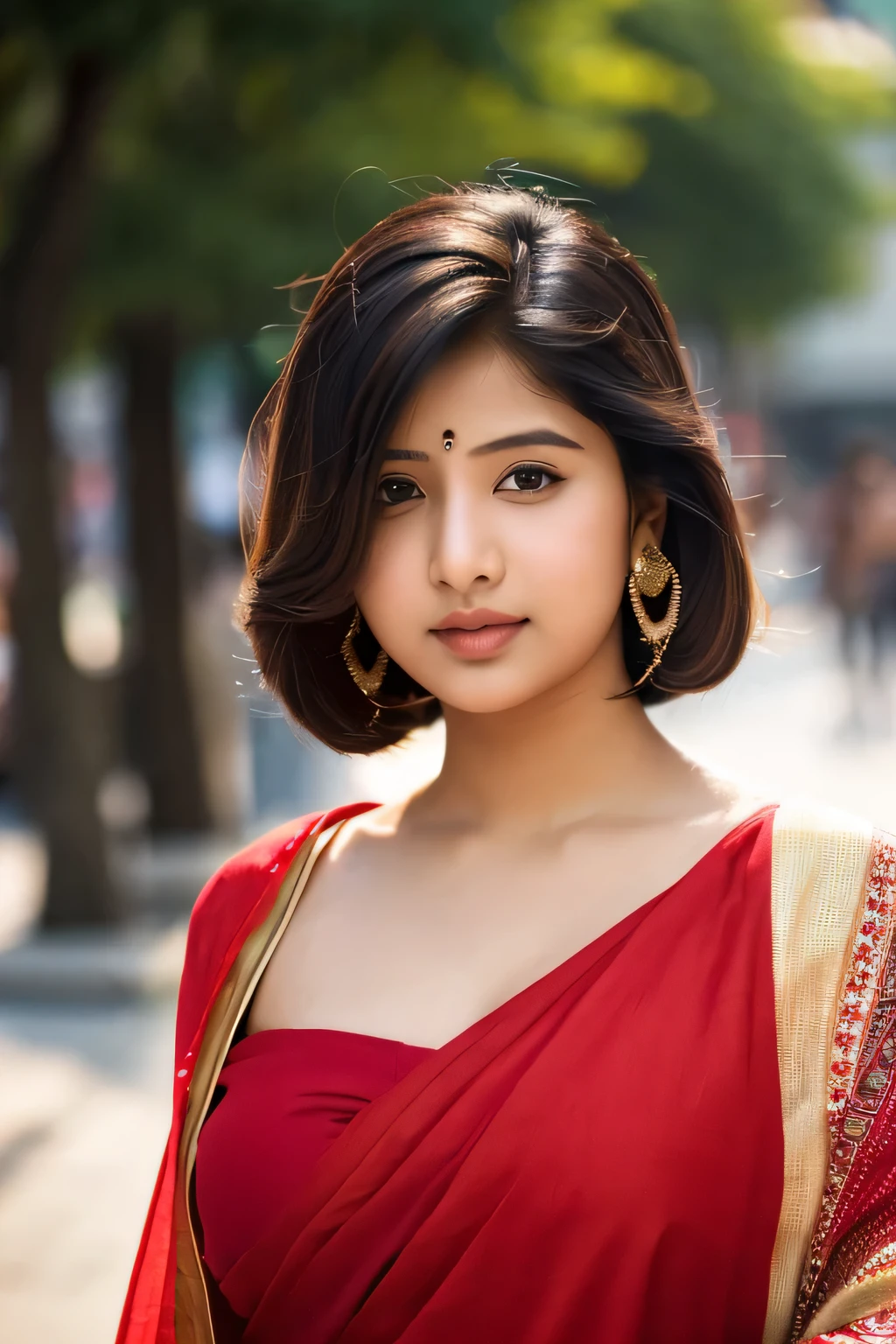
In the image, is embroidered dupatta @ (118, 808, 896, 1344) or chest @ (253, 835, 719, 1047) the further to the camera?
chest @ (253, 835, 719, 1047)

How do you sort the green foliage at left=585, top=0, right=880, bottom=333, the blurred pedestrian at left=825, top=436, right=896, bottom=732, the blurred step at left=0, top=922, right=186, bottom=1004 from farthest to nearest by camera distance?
the green foliage at left=585, top=0, right=880, bottom=333
the blurred pedestrian at left=825, top=436, right=896, bottom=732
the blurred step at left=0, top=922, right=186, bottom=1004

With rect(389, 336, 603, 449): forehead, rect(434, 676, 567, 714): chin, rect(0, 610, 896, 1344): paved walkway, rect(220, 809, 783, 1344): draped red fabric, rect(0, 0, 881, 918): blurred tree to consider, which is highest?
rect(0, 0, 881, 918): blurred tree

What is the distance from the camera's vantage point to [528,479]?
5.04 ft

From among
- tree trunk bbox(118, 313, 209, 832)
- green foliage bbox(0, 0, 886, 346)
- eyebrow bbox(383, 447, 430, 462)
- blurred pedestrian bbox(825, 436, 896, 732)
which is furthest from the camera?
blurred pedestrian bbox(825, 436, 896, 732)

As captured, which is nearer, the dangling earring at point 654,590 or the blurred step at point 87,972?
the dangling earring at point 654,590

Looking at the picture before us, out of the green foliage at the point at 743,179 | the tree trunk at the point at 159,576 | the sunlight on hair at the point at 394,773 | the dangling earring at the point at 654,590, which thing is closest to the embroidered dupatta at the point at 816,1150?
the dangling earring at the point at 654,590

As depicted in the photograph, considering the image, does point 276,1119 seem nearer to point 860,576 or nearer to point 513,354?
point 513,354

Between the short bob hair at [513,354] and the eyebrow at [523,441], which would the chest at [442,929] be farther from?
the eyebrow at [523,441]

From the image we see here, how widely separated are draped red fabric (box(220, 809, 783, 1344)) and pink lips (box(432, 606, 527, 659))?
31 centimetres

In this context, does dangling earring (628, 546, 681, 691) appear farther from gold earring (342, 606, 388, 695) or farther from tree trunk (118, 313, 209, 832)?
tree trunk (118, 313, 209, 832)

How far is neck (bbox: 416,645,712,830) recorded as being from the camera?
5.55ft

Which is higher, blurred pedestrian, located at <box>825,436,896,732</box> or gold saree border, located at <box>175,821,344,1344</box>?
blurred pedestrian, located at <box>825,436,896,732</box>

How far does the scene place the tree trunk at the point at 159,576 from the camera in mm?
8367

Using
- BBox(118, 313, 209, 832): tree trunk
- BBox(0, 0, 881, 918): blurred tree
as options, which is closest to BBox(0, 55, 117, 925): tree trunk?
BBox(0, 0, 881, 918): blurred tree
